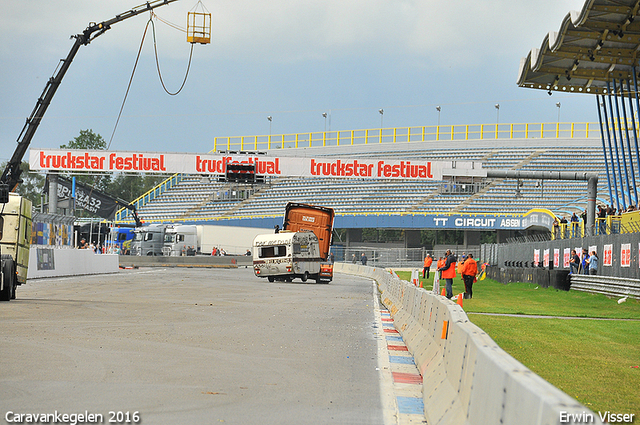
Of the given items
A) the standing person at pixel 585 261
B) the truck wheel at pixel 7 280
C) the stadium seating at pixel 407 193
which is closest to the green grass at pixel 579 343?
the standing person at pixel 585 261

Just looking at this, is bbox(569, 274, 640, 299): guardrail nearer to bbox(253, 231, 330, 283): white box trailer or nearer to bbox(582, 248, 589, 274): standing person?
bbox(582, 248, 589, 274): standing person

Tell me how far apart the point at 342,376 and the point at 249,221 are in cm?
6357

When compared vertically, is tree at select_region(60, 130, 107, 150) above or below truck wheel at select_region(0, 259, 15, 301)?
above

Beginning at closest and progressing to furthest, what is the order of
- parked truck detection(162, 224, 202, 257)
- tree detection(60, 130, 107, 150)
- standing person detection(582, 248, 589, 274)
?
1. standing person detection(582, 248, 589, 274)
2. parked truck detection(162, 224, 202, 257)
3. tree detection(60, 130, 107, 150)

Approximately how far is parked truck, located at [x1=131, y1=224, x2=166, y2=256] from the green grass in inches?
1559

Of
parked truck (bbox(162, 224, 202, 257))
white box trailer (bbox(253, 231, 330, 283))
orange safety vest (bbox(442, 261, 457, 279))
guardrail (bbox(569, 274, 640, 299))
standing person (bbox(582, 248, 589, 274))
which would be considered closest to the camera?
orange safety vest (bbox(442, 261, 457, 279))

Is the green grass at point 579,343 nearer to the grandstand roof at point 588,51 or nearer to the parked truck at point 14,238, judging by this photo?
the parked truck at point 14,238

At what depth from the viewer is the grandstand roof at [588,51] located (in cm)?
3206

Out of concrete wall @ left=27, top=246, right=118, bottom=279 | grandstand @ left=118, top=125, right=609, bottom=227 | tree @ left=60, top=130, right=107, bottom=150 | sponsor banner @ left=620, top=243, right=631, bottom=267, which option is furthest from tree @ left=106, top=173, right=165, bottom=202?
sponsor banner @ left=620, top=243, right=631, bottom=267

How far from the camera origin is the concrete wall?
33000mm

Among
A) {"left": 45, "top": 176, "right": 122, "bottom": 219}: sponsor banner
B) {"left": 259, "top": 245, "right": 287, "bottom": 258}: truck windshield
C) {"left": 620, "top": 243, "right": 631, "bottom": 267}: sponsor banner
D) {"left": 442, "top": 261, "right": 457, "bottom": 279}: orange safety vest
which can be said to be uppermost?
{"left": 45, "top": 176, "right": 122, "bottom": 219}: sponsor banner

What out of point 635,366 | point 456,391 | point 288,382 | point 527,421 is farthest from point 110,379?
point 635,366

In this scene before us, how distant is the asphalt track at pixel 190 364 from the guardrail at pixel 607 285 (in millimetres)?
10998

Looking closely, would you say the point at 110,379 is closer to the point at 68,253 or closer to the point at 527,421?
the point at 527,421
